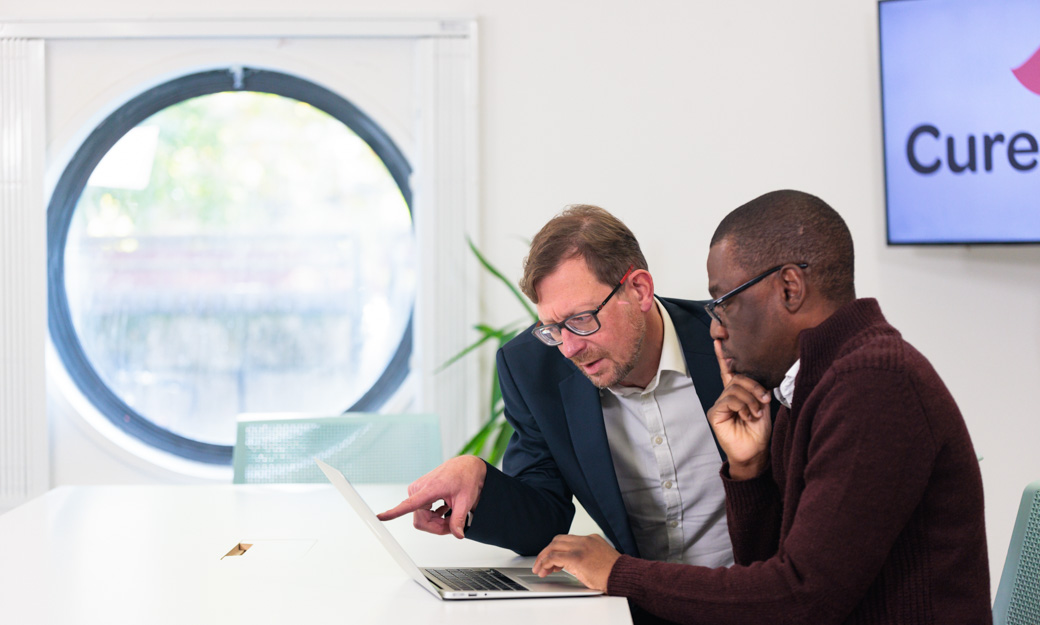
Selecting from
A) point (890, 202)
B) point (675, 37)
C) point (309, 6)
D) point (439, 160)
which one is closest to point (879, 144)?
point (890, 202)

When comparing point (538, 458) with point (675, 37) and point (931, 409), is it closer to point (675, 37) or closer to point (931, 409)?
point (931, 409)

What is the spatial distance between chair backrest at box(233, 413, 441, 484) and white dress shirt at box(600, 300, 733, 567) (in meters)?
0.74

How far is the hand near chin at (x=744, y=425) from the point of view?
53.0 inches

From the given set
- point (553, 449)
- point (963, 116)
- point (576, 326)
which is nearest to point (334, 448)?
point (553, 449)

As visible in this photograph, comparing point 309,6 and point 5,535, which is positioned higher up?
point 309,6

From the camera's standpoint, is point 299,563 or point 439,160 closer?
point 299,563

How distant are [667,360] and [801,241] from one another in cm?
57

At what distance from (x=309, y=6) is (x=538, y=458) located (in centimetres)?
213

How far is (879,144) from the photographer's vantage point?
294 cm

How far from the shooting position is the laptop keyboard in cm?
127

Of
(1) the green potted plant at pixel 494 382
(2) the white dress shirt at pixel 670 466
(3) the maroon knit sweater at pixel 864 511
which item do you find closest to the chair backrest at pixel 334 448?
(1) the green potted plant at pixel 494 382

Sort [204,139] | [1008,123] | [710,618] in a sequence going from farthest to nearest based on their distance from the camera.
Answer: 1. [204,139]
2. [1008,123]
3. [710,618]

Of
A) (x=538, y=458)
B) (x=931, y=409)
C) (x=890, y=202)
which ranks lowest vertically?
A: (x=538, y=458)

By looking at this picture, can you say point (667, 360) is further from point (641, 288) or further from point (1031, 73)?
point (1031, 73)
